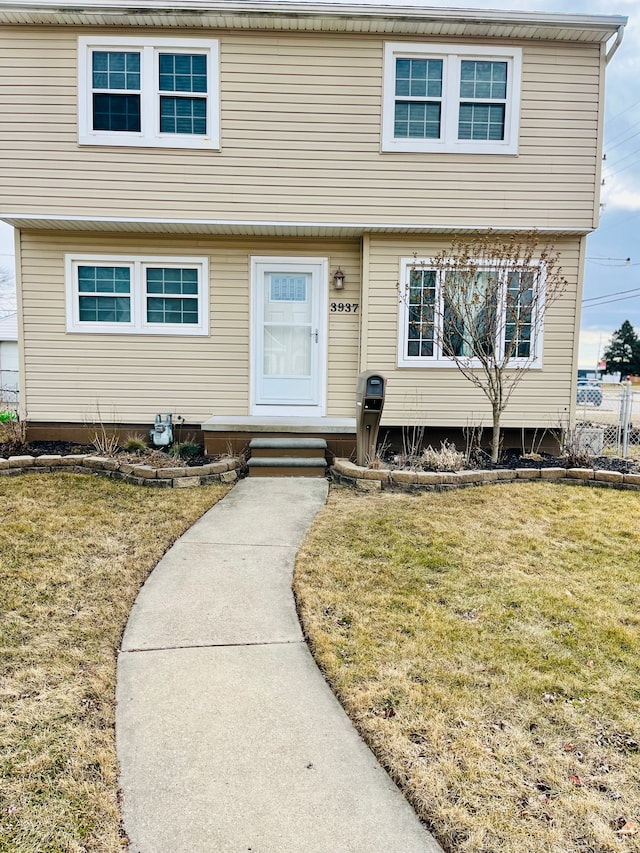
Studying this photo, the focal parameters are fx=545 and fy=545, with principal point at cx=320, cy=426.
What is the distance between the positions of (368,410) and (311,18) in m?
5.16

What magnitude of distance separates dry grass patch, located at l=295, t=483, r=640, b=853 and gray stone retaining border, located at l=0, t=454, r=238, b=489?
1900mm

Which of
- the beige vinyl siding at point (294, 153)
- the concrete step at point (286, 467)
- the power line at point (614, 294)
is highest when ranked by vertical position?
the power line at point (614, 294)

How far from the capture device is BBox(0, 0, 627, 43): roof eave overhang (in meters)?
6.95

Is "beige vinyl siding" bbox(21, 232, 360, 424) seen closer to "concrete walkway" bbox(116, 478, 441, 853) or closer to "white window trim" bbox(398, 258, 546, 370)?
"white window trim" bbox(398, 258, 546, 370)

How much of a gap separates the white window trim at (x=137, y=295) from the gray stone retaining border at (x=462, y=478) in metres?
3.26

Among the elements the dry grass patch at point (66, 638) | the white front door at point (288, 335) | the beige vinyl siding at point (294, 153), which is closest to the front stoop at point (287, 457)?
the dry grass patch at point (66, 638)

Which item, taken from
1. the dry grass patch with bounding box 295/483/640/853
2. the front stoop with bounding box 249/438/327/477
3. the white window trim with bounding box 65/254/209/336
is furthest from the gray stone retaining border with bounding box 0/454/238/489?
the white window trim with bounding box 65/254/209/336

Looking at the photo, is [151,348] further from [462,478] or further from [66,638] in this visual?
[66,638]

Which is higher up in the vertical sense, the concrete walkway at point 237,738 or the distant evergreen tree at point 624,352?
the distant evergreen tree at point 624,352

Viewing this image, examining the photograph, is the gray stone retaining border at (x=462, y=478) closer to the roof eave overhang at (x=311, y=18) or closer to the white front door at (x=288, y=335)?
the white front door at (x=288, y=335)

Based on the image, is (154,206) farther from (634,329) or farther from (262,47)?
(634,329)

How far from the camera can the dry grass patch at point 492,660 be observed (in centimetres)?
197

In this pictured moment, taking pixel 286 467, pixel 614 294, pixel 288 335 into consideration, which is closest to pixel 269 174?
pixel 288 335

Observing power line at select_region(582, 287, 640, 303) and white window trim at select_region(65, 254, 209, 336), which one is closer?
white window trim at select_region(65, 254, 209, 336)
